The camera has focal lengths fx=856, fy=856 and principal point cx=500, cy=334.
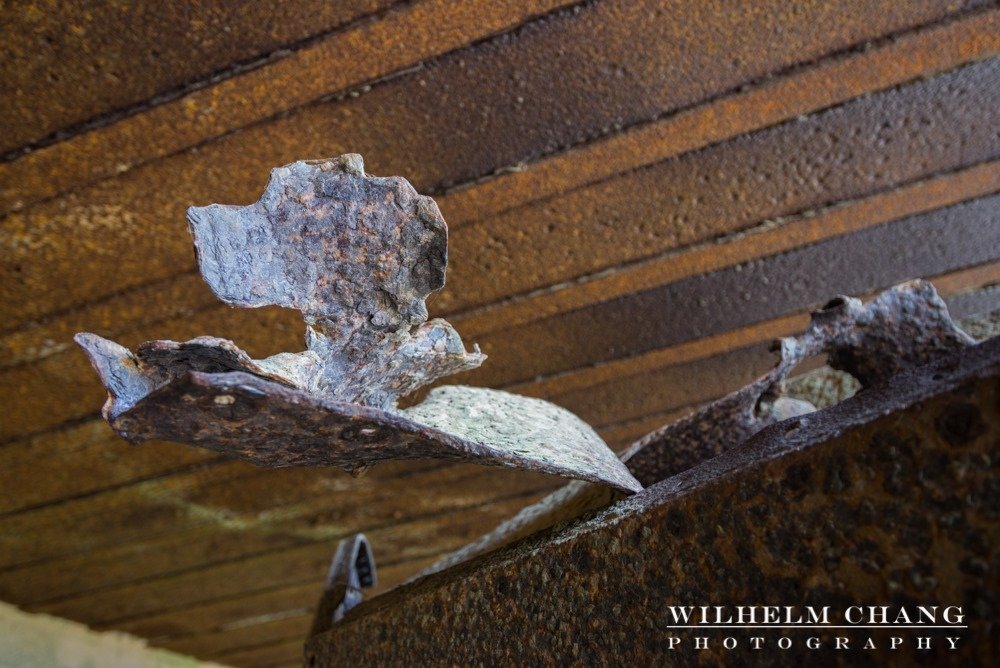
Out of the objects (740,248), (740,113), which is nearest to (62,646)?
(740,248)

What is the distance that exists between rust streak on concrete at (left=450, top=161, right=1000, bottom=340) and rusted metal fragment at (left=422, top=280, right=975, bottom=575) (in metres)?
0.70

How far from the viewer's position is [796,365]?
3.11 ft

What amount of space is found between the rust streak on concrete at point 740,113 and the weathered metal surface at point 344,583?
0.65m

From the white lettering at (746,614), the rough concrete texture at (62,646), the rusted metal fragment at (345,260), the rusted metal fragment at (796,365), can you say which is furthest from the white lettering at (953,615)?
the rough concrete texture at (62,646)

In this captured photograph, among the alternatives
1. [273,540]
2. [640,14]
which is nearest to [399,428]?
[640,14]

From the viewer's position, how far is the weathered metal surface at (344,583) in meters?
1.34

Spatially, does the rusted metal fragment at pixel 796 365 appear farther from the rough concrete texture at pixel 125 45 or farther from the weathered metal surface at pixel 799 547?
the rough concrete texture at pixel 125 45

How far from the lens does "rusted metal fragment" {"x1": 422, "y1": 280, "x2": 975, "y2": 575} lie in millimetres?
852

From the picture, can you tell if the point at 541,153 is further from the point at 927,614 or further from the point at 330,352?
the point at 927,614

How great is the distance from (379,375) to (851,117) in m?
→ 1.15

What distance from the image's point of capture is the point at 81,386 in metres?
2.01

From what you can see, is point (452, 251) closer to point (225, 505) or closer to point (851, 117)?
point (851, 117)

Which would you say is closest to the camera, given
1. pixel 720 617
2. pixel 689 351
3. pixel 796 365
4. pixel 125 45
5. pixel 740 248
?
pixel 720 617

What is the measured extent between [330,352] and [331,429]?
10 centimetres
